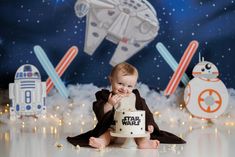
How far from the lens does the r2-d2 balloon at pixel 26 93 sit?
3189 mm

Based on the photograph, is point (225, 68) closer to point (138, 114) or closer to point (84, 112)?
point (84, 112)

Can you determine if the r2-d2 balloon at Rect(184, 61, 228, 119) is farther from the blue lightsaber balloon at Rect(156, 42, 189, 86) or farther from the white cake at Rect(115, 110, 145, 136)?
the white cake at Rect(115, 110, 145, 136)

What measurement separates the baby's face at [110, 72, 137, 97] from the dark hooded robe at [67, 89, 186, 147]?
56 millimetres

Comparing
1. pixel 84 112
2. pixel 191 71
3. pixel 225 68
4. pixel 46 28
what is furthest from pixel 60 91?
pixel 225 68

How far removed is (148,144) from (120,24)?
46.0 inches

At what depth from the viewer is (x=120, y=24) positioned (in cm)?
326

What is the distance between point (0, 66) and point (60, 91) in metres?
0.41

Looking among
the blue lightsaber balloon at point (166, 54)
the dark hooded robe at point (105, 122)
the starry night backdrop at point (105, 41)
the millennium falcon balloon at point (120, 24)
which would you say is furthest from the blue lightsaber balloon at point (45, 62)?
the dark hooded robe at point (105, 122)

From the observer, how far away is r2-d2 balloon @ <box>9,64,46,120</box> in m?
3.19

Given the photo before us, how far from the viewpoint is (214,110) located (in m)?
3.24

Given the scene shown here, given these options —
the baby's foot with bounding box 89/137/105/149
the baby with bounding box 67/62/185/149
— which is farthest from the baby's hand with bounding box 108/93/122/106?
the baby's foot with bounding box 89/137/105/149

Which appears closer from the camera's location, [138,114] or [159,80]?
[138,114]

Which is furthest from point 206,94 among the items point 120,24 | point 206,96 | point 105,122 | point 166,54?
point 105,122

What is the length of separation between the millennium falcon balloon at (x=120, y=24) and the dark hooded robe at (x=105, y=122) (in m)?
0.87
